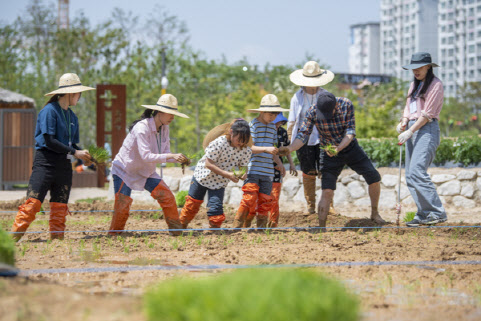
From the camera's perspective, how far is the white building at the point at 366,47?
472 feet

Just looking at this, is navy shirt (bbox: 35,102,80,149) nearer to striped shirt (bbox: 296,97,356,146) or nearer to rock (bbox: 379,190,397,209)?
striped shirt (bbox: 296,97,356,146)

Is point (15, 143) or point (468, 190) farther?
point (15, 143)

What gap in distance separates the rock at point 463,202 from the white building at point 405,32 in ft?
349

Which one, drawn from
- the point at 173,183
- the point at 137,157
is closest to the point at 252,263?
the point at 137,157

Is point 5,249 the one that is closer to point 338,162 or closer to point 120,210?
point 120,210

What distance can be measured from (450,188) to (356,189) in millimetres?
1663

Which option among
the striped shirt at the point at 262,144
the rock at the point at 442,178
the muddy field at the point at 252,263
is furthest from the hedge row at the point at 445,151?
the striped shirt at the point at 262,144

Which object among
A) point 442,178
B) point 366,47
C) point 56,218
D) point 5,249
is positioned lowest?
point 56,218

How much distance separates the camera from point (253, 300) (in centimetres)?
265

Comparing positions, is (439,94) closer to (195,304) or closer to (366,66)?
(195,304)

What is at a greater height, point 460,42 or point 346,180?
point 460,42

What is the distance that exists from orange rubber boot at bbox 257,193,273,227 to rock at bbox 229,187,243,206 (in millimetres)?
4080

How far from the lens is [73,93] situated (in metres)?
7.25

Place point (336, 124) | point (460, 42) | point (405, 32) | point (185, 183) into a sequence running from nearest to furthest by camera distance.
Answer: point (336, 124)
point (185, 183)
point (460, 42)
point (405, 32)
